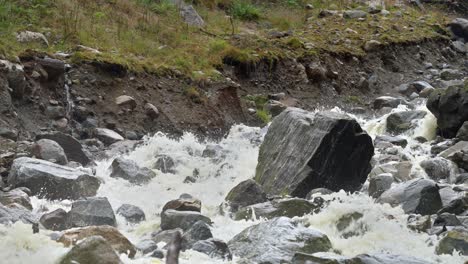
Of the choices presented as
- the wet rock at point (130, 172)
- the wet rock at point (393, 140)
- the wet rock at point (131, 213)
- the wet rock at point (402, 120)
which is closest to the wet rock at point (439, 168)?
the wet rock at point (393, 140)

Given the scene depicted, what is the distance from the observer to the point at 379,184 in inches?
347

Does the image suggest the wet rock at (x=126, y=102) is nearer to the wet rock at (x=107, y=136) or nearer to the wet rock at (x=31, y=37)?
the wet rock at (x=107, y=136)

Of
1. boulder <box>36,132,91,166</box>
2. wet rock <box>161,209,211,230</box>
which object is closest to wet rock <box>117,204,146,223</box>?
wet rock <box>161,209,211,230</box>

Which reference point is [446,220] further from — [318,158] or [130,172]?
[130,172]

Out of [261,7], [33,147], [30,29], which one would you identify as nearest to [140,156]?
[33,147]

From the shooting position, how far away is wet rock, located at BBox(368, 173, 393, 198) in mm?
8709

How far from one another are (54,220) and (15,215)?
41 centimetres

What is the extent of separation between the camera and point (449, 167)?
9.97 m

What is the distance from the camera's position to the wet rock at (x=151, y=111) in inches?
454

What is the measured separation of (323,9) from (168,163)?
35.6 feet

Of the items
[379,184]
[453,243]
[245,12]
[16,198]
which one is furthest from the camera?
[245,12]

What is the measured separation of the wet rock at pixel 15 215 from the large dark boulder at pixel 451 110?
23.1 ft

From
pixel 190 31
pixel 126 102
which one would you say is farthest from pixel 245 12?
pixel 126 102

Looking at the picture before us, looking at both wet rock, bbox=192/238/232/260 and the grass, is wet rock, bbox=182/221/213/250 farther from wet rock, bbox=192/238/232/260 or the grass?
the grass
